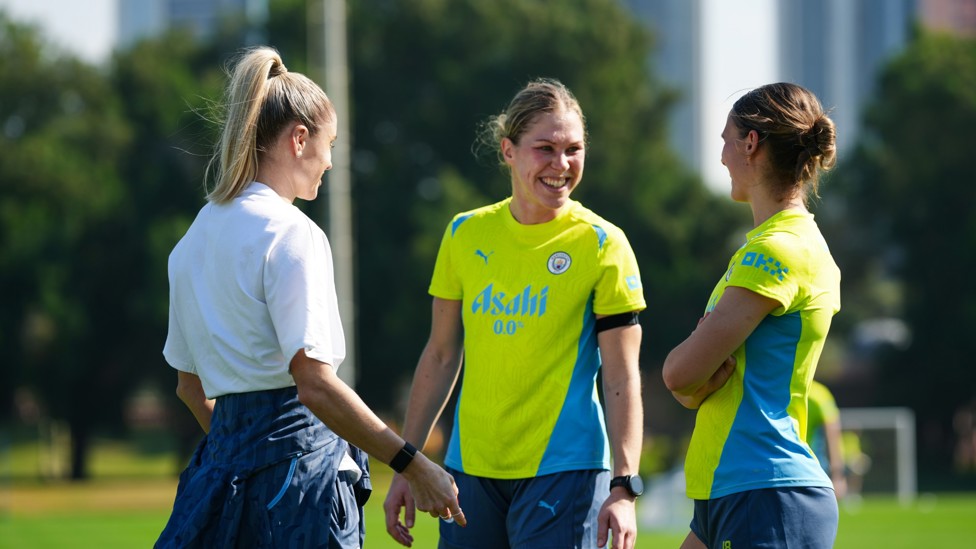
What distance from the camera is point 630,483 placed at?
4082mm

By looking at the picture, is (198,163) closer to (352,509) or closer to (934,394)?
(934,394)

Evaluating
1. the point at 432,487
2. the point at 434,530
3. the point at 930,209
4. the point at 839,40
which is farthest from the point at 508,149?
the point at 839,40

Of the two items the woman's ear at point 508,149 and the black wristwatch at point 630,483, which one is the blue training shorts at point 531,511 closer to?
the black wristwatch at point 630,483

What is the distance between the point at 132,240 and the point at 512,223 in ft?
119

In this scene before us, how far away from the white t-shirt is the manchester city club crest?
1.03 m

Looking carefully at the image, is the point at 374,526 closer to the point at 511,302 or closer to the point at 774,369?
the point at 511,302

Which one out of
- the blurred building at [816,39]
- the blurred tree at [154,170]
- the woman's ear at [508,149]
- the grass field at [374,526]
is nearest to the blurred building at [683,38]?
the blurred building at [816,39]

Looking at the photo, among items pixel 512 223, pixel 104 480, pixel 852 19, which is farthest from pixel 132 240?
pixel 852 19

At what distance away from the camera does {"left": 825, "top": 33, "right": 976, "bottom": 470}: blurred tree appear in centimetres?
4019

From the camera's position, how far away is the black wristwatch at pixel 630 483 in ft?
13.4

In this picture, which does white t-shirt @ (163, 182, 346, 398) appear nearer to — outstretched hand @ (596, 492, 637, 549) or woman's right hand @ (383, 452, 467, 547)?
woman's right hand @ (383, 452, 467, 547)

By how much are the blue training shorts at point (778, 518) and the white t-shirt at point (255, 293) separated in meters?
1.19

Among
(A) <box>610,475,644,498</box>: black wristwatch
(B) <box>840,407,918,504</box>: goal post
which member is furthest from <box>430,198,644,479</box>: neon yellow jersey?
(B) <box>840,407,918,504</box>: goal post

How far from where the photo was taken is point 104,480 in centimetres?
4206
